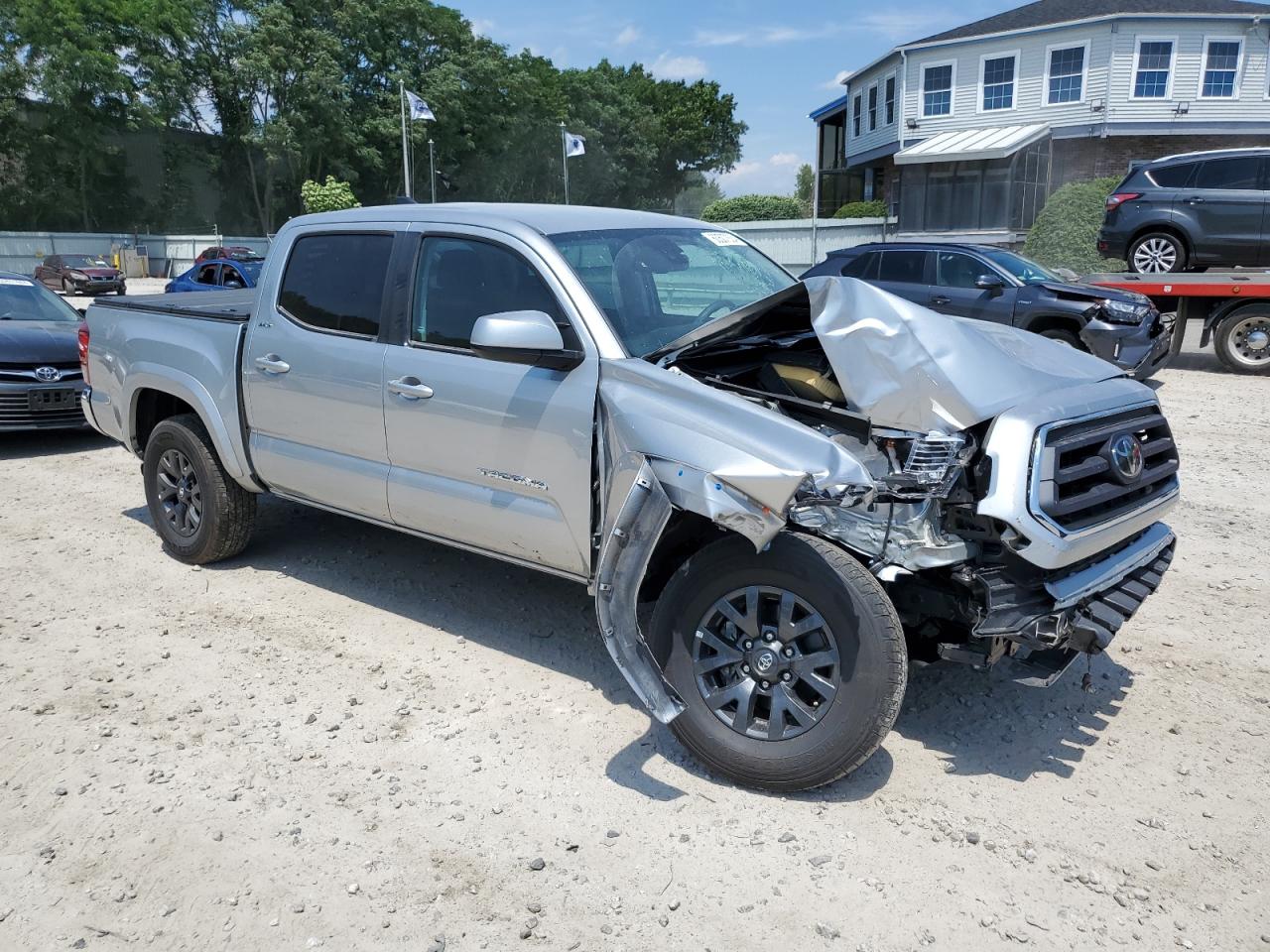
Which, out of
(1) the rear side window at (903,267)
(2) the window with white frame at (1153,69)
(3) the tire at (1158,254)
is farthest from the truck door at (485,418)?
(2) the window with white frame at (1153,69)

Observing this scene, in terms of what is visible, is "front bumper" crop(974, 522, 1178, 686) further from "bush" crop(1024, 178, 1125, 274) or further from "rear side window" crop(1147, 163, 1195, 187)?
"bush" crop(1024, 178, 1125, 274)

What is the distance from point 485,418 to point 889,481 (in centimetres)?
172

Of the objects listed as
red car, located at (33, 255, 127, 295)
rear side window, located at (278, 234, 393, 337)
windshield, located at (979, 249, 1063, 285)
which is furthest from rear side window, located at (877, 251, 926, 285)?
red car, located at (33, 255, 127, 295)

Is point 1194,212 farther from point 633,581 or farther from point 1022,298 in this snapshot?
point 633,581

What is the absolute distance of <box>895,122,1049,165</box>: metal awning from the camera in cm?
2855

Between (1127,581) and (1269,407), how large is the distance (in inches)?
327

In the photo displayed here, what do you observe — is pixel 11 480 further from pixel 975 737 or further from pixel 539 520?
pixel 975 737

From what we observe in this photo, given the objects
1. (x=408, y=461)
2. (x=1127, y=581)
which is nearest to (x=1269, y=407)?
(x=1127, y=581)

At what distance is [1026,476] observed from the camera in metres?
3.29

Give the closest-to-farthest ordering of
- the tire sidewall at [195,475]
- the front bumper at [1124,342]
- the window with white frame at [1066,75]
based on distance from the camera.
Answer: the tire sidewall at [195,475], the front bumper at [1124,342], the window with white frame at [1066,75]

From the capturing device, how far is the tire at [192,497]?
5648 mm

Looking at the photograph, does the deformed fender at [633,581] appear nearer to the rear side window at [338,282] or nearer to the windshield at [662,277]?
the windshield at [662,277]

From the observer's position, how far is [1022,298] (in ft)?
38.0

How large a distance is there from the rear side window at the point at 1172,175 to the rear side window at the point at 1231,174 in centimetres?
15
